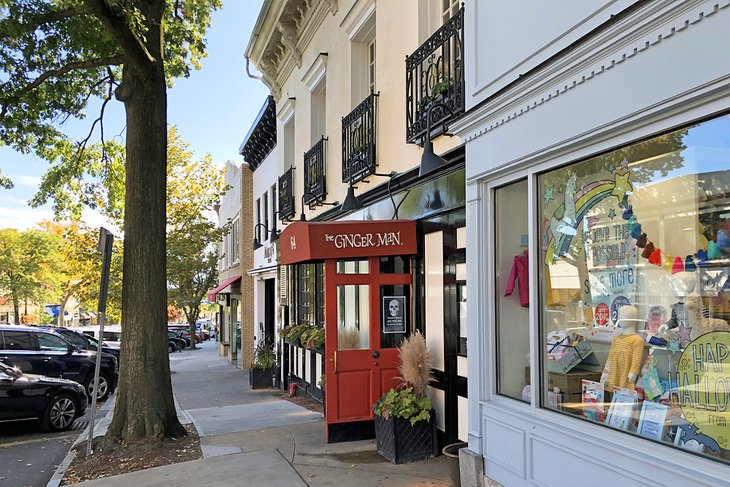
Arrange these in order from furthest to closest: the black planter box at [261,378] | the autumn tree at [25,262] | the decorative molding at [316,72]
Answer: the autumn tree at [25,262]
the black planter box at [261,378]
the decorative molding at [316,72]

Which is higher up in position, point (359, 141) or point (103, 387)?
point (359, 141)

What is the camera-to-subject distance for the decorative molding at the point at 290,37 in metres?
13.1

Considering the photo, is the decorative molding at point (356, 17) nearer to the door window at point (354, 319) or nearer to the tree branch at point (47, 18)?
the tree branch at point (47, 18)

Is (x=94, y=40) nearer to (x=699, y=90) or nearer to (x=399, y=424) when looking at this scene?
(x=399, y=424)

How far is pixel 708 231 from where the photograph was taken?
345 centimetres

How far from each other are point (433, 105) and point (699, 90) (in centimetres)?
353

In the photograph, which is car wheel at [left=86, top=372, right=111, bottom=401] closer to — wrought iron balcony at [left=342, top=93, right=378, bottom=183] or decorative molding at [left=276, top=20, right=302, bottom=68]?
wrought iron balcony at [left=342, top=93, right=378, bottom=183]

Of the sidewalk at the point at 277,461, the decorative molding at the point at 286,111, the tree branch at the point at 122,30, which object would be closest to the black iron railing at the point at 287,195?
the decorative molding at the point at 286,111

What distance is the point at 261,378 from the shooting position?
14734 millimetres

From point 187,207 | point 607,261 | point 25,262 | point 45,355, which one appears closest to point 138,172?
point 607,261

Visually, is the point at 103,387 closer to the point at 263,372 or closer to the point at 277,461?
the point at 263,372

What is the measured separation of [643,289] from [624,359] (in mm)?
497

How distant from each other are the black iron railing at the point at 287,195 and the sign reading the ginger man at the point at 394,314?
6.96 meters

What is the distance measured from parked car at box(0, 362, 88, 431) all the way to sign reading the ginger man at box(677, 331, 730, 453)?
1001 centimetres
